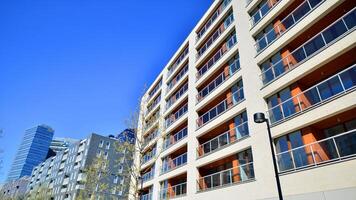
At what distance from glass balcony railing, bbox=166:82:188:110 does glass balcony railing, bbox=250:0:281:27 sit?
11.3 metres

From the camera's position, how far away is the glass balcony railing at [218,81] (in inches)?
788

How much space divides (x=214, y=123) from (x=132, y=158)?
7.29 m

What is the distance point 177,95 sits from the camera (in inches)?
1215

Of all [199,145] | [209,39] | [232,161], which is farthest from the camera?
[209,39]

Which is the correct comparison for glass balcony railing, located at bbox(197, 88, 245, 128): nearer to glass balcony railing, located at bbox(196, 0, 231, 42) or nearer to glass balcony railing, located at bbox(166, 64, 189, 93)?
glass balcony railing, located at bbox(166, 64, 189, 93)

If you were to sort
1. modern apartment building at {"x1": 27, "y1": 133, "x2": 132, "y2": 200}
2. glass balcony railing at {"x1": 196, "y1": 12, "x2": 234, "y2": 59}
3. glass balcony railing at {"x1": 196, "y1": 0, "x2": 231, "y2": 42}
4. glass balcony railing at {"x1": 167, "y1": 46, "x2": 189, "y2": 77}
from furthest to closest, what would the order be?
1. modern apartment building at {"x1": 27, "y1": 133, "x2": 132, "y2": 200}
2. glass balcony railing at {"x1": 167, "y1": 46, "x2": 189, "y2": 77}
3. glass balcony railing at {"x1": 196, "y1": 0, "x2": 231, "y2": 42}
4. glass balcony railing at {"x1": 196, "y1": 12, "x2": 234, "y2": 59}

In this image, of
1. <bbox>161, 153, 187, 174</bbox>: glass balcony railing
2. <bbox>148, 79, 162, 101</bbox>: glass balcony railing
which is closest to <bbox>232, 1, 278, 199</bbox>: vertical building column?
<bbox>161, 153, 187, 174</bbox>: glass balcony railing

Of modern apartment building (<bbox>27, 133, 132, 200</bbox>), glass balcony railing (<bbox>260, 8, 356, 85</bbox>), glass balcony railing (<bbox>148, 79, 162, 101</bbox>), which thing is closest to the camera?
glass balcony railing (<bbox>260, 8, 356, 85</bbox>)

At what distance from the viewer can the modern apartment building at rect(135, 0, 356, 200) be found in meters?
11.4

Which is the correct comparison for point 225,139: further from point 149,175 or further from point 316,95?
point 149,175

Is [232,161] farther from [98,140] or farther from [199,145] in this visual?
[98,140]

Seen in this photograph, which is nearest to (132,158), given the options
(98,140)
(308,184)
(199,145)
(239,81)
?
(199,145)

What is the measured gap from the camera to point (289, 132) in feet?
43.8

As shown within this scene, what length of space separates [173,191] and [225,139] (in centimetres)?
893
